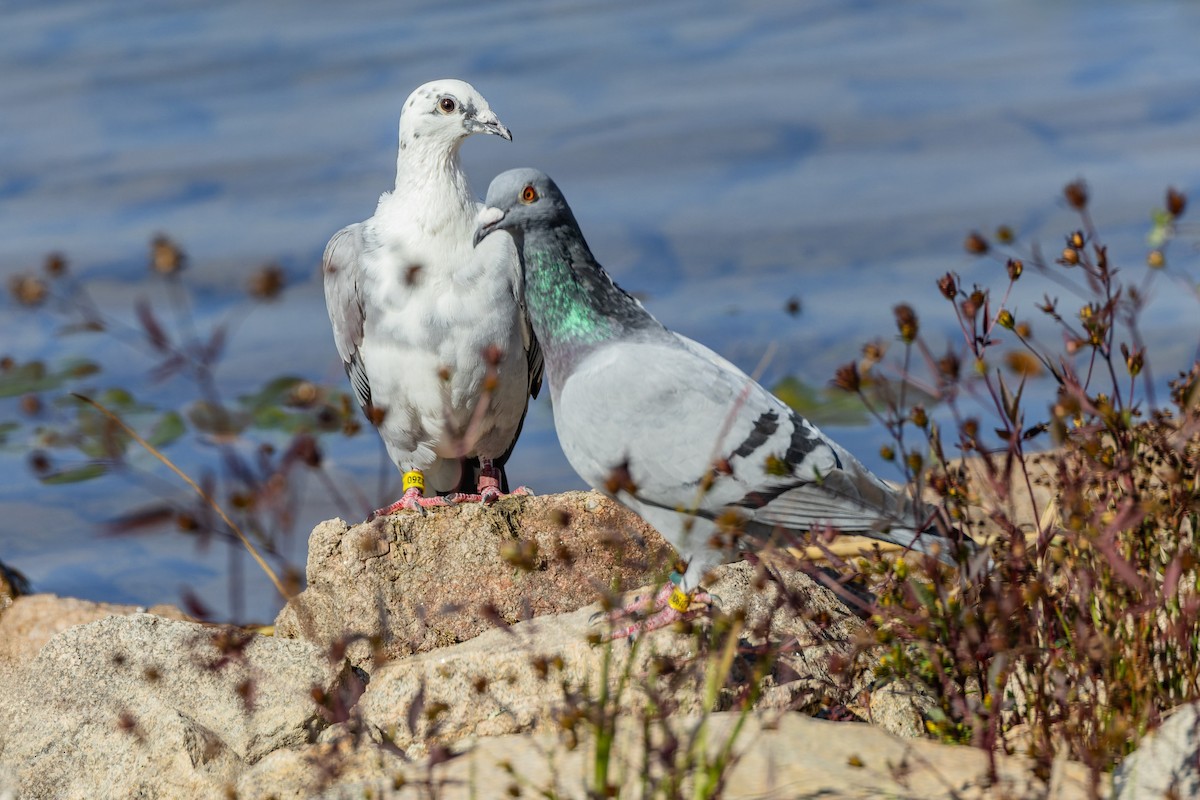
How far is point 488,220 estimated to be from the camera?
5.08 metres

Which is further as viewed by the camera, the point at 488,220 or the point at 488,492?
the point at 488,492

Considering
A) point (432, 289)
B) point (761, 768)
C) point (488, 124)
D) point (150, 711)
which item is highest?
point (488, 124)

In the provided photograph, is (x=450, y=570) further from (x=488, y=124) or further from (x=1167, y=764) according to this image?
(x=1167, y=764)

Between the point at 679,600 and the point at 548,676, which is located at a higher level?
the point at 679,600

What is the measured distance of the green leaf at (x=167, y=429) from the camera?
943 centimetres

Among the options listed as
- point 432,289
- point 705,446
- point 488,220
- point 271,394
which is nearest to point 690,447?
point 705,446

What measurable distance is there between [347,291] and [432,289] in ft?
1.54

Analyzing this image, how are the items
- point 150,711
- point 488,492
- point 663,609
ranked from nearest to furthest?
point 150,711 → point 663,609 → point 488,492

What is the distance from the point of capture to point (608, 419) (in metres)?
4.66

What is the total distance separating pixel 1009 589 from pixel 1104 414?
592mm

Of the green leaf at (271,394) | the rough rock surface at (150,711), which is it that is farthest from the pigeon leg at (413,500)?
the green leaf at (271,394)

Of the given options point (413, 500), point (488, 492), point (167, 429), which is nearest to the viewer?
point (488, 492)

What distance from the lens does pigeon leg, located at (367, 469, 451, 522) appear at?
5.59 metres

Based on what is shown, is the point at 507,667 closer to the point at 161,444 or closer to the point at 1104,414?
the point at 1104,414
